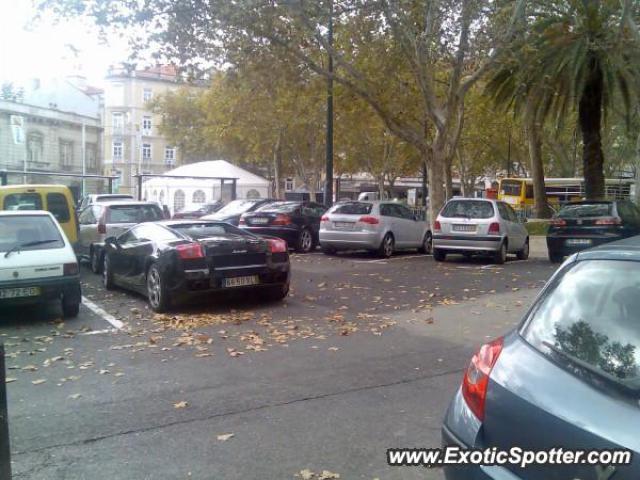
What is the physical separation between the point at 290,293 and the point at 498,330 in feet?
12.6

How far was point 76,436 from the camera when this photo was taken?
435 centimetres

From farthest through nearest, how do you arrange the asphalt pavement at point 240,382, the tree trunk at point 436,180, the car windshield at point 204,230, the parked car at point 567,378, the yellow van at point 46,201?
the tree trunk at point 436,180
the yellow van at point 46,201
the car windshield at point 204,230
the asphalt pavement at point 240,382
the parked car at point 567,378

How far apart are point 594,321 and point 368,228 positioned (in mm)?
12776

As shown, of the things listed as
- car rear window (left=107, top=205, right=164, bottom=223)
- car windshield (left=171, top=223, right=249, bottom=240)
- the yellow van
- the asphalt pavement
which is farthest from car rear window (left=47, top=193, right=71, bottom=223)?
car windshield (left=171, top=223, right=249, bottom=240)

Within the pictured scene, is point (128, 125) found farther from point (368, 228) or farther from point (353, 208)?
point (368, 228)

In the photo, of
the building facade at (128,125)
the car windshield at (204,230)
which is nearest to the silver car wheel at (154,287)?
the car windshield at (204,230)

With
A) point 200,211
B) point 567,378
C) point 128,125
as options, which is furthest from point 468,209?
point 128,125

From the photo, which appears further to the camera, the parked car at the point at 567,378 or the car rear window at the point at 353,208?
the car rear window at the point at 353,208

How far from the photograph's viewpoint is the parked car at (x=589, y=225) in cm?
1366

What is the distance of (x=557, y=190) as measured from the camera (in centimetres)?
4453

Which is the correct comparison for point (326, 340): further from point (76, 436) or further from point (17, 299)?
point (17, 299)

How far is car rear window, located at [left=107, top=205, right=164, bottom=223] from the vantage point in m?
13.2

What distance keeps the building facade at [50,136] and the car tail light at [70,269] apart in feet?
68.1

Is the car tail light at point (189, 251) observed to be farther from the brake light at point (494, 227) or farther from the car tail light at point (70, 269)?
the brake light at point (494, 227)
